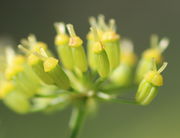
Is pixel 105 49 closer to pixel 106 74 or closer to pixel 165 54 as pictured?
pixel 106 74

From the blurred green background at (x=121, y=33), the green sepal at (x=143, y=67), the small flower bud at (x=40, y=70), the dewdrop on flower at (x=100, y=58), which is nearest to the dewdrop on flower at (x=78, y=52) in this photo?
the dewdrop on flower at (x=100, y=58)

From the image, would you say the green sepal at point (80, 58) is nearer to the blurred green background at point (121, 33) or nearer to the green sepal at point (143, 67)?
the green sepal at point (143, 67)

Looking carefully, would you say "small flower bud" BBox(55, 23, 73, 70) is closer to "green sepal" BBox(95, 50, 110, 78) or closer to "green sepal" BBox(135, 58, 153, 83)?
"green sepal" BBox(95, 50, 110, 78)

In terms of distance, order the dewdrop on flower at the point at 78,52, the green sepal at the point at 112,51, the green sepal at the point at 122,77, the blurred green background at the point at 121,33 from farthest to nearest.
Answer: the blurred green background at the point at 121,33, the green sepal at the point at 122,77, the green sepal at the point at 112,51, the dewdrop on flower at the point at 78,52

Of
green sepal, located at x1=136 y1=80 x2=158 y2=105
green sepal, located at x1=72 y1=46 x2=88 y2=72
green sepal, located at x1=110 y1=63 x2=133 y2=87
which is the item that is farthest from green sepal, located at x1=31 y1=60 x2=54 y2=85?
green sepal, located at x1=110 y1=63 x2=133 y2=87

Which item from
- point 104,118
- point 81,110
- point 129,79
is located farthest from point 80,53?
point 104,118
